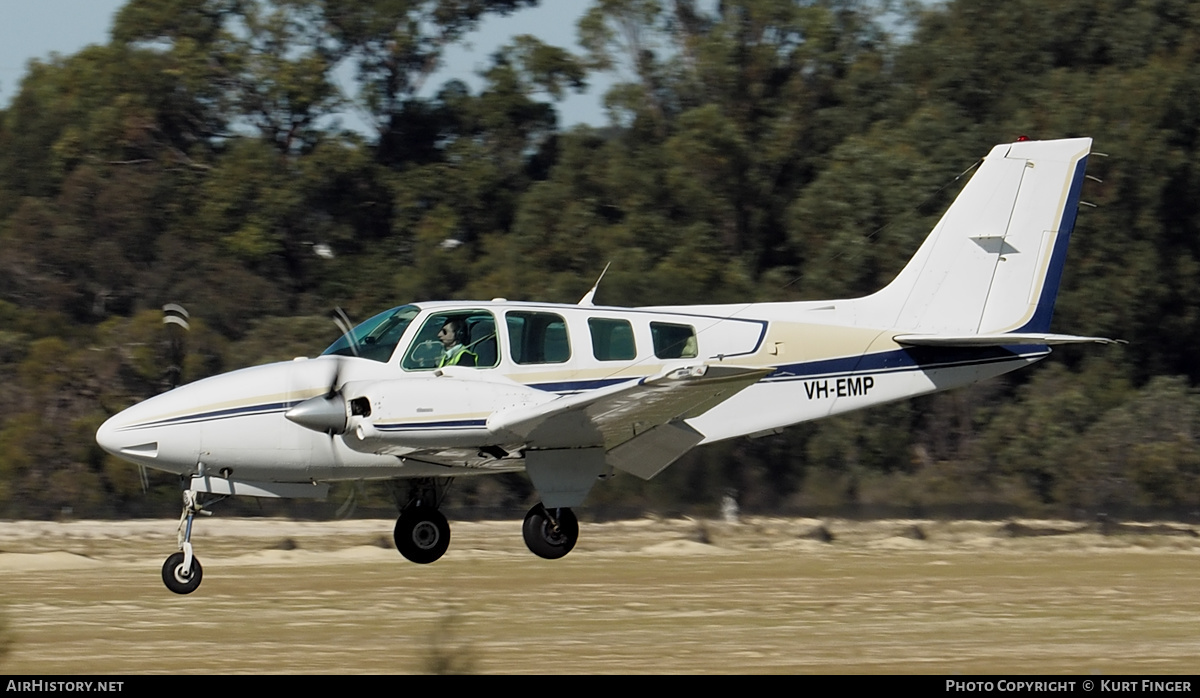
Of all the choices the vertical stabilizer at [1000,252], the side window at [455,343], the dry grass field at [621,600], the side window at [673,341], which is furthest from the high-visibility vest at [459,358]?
the vertical stabilizer at [1000,252]

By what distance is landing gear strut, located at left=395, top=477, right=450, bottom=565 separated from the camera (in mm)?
12672

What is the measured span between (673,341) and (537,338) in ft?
3.96

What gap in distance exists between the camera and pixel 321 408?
11.1m

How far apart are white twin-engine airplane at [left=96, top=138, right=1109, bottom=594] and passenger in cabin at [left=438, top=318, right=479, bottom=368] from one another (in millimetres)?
14

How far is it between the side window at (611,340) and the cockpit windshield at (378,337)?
59.2 inches

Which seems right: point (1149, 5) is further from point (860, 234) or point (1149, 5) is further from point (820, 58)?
point (860, 234)

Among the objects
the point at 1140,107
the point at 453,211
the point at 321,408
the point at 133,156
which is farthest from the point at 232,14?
the point at 321,408

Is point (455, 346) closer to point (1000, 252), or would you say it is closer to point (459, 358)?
point (459, 358)

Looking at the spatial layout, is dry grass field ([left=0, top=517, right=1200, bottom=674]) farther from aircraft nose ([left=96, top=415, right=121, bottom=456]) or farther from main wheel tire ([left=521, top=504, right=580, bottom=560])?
aircraft nose ([left=96, top=415, right=121, bottom=456])

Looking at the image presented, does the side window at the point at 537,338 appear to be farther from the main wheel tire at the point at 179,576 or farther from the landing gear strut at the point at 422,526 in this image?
the main wheel tire at the point at 179,576

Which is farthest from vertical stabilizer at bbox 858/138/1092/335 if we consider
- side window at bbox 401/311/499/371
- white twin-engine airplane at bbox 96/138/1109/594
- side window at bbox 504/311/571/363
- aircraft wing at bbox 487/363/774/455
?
side window at bbox 401/311/499/371

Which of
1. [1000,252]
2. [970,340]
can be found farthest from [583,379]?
[1000,252]

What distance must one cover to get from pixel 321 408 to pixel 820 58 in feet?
77.1

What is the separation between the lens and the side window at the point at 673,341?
12.0m
